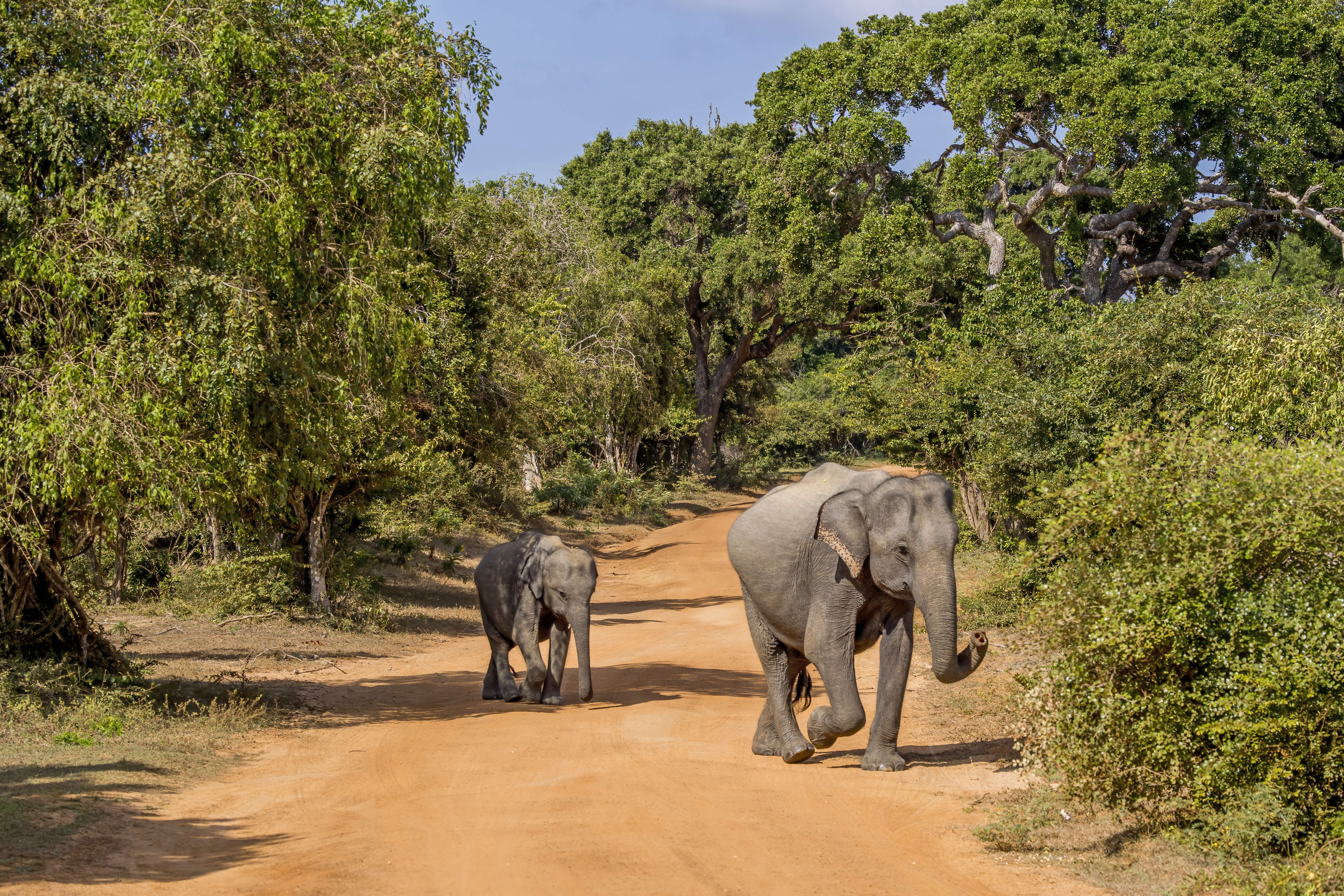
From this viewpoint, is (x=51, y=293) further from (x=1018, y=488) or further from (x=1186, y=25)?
(x=1186, y=25)

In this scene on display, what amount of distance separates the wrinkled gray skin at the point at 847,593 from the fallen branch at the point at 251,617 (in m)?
9.33

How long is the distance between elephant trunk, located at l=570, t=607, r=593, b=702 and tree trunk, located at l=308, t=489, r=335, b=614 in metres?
6.99

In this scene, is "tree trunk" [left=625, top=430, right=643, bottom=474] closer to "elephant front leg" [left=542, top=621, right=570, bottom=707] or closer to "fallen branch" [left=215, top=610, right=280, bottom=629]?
"fallen branch" [left=215, top=610, right=280, bottom=629]

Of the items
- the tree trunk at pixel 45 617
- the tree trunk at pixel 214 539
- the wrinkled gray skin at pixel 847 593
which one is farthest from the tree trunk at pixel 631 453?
the wrinkled gray skin at pixel 847 593

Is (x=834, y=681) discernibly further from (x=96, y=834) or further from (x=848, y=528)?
(x=96, y=834)

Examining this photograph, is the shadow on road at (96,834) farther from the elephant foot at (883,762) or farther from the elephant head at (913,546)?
the elephant head at (913,546)

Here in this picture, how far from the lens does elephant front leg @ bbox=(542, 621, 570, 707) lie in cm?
1388

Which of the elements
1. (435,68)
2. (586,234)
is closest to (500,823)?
(435,68)

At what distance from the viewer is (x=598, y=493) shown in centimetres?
4128

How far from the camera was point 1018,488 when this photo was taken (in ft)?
62.7

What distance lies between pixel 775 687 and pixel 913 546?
86.3 inches

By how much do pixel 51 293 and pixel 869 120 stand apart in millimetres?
26136

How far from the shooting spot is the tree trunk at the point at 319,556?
19.1 metres

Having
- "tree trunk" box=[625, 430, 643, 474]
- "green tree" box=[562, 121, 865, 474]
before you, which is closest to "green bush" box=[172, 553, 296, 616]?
"green tree" box=[562, 121, 865, 474]
